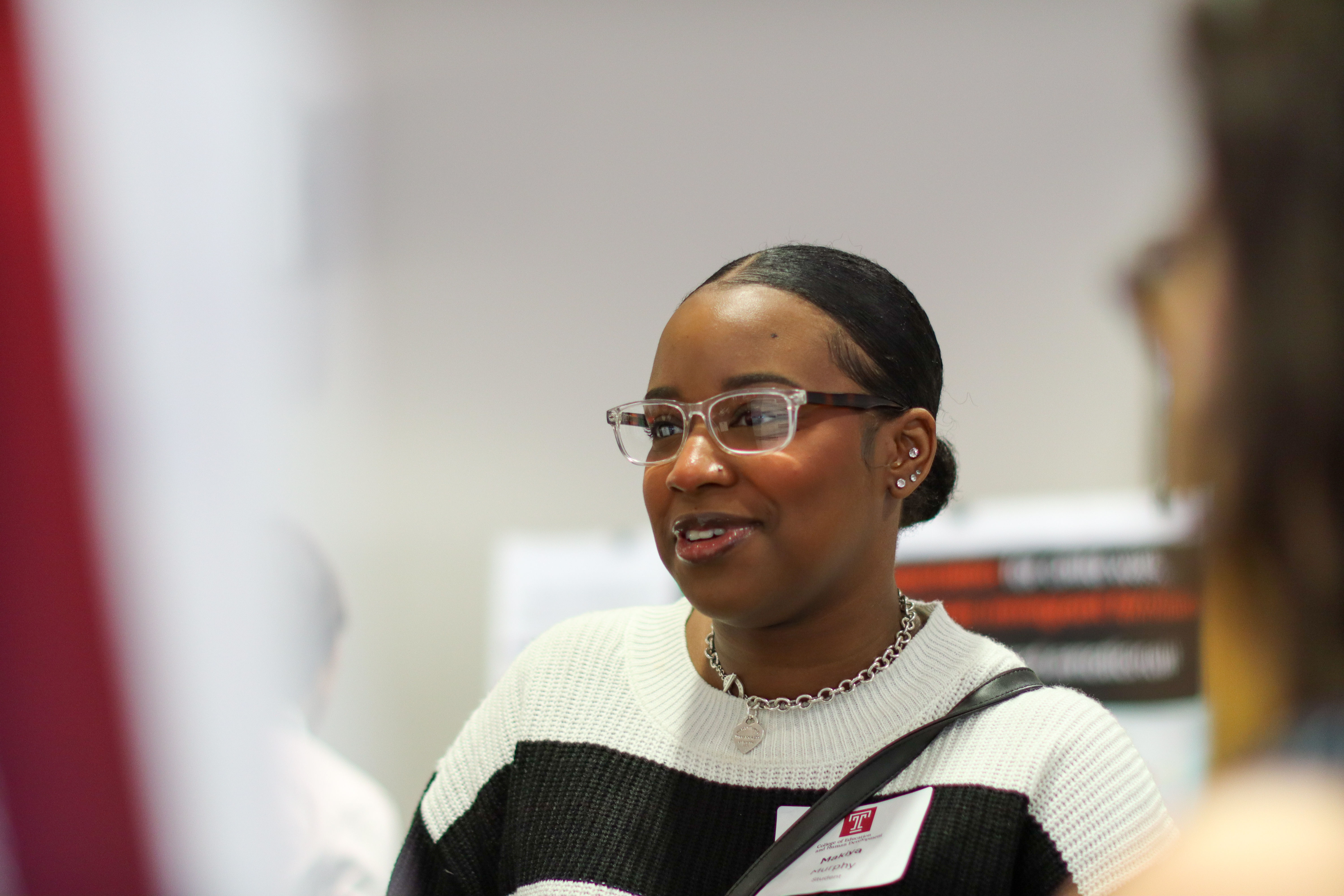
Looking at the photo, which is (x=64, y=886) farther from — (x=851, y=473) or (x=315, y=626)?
(x=315, y=626)

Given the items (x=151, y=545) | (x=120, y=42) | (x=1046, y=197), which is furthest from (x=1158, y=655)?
(x=120, y=42)

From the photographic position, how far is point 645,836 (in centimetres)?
124

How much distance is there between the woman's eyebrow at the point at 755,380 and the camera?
1195 mm

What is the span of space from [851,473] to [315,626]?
216 centimetres

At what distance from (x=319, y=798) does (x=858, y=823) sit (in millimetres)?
1732

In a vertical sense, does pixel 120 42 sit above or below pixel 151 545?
above

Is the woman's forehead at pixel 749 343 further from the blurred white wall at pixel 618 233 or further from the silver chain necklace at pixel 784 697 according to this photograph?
the blurred white wall at pixel 618 233

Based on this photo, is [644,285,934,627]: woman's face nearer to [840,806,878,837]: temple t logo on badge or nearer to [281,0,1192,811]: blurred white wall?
[840,806,878,837]: temple t logo on badge

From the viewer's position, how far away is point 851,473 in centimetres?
121

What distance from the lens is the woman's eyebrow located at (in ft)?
3.92

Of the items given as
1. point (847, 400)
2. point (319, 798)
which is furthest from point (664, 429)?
point (319, 798)

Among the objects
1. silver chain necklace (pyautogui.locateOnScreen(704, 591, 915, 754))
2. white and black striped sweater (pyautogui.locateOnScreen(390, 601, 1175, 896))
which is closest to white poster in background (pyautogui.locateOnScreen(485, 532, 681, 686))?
white and black striped sweater (pyautogui.locateOnScreen(390, 601, 1175, 896))

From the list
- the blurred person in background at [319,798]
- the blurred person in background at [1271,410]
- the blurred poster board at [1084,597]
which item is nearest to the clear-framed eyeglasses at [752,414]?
the blurred person in background at [1271,410]

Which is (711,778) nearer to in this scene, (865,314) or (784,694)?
(784,694)
